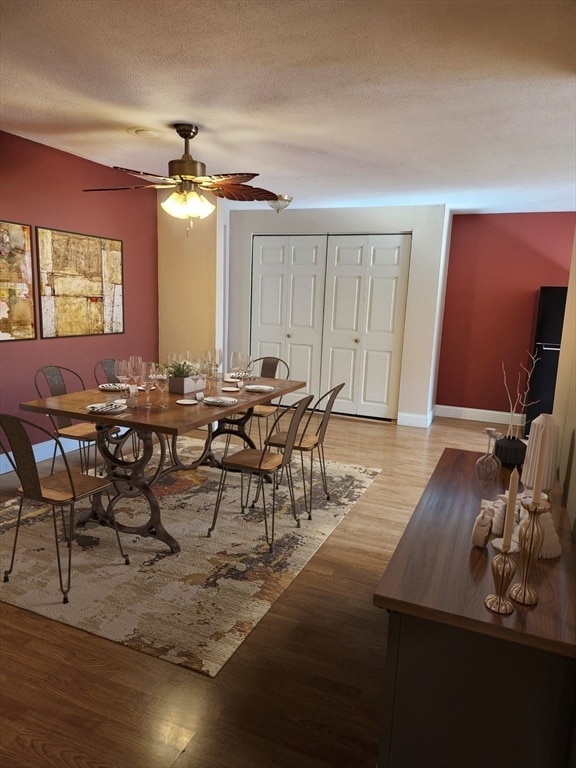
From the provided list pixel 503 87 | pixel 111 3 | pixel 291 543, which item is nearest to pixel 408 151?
pixel 503 87

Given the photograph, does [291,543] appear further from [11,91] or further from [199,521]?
[11,91]

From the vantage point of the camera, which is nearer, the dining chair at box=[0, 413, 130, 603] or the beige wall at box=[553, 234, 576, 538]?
the beige wall at box=[553, 234, 576, 538]

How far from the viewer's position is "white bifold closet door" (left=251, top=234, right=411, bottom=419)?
19.6 ft

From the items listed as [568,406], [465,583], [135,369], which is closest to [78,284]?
[135,369]

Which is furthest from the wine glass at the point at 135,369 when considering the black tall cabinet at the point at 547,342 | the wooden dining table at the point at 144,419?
the black tall cabinet at the point at 547,342

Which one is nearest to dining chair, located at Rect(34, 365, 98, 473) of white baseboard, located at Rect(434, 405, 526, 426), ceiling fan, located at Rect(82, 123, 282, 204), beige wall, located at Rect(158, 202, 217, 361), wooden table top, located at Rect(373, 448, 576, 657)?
ceiling fan, located at Rect(82, 123, 282, 204)

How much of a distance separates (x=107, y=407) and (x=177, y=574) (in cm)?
97

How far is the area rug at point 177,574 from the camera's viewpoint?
2.19 meters

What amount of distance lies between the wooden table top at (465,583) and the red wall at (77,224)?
343cm

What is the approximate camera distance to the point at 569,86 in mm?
2469

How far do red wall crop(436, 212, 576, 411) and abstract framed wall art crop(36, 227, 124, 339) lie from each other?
13.1ft

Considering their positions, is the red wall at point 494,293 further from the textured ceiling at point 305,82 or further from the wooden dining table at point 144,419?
the wooden dining table at point 144,419

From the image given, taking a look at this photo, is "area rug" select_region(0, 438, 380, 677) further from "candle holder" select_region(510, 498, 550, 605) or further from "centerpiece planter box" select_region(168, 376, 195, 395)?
"candle holder" select_region(510, 498, 550, 605)

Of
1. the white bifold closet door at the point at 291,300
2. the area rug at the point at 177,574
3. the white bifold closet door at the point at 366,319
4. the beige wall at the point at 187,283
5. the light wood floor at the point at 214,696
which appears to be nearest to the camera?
the light wood floor at the point at 214,696
